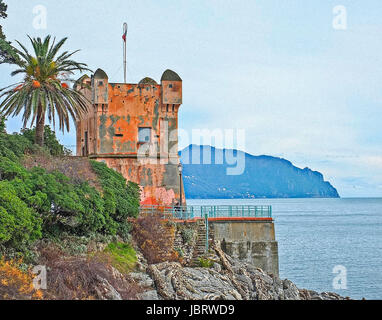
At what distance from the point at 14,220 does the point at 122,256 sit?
788cm

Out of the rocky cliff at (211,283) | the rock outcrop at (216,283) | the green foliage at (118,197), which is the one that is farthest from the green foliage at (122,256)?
the green foliage at (118,197)

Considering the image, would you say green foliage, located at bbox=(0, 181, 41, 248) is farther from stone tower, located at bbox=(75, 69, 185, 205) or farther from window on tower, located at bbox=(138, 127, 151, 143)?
window on tower, located at bbox=(138, 127, 151, 143)

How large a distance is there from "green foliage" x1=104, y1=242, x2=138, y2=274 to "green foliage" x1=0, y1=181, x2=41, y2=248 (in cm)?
508

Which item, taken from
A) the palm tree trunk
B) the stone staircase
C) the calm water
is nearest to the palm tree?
the palm tree trunk

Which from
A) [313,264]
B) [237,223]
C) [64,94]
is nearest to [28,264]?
[64,94]

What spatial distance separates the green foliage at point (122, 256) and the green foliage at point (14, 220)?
5.08 m

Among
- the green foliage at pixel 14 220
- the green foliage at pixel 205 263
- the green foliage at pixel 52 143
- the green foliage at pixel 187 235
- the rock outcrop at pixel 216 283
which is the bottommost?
the rock outcrop at pixel 216 283

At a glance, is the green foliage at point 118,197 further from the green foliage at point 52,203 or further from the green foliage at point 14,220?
the green foliage at point 14,220

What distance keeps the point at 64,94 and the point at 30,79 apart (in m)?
1.87

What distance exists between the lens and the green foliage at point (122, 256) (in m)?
21.9

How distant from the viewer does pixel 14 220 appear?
53.1ft

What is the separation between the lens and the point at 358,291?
42.4 m

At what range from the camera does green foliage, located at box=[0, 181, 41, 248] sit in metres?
15.7

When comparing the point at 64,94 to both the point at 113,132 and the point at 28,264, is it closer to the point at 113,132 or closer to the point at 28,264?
the point at 113,132
